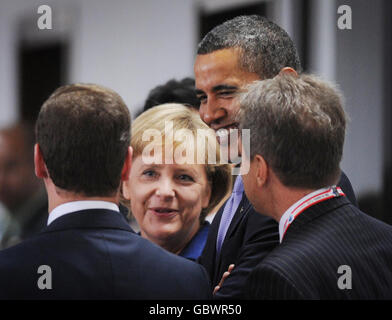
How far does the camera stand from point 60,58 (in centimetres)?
342

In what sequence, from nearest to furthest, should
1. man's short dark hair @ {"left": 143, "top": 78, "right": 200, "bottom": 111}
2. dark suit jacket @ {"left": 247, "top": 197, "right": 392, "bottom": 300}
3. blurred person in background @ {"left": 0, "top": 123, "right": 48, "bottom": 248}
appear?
dark suit jacket @ {"left": 247, "top": 197, "right": 392, "bottom": 300}
man's short dark hair @ {"left": 143, "top": 78, "right": 200, "bottom": 111}
blurred person in background @ {"left": 0, "top": 123, "right": 48, "bottom": 248}

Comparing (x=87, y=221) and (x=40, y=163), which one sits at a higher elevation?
(x=40, y=163)

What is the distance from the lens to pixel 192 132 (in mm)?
2383

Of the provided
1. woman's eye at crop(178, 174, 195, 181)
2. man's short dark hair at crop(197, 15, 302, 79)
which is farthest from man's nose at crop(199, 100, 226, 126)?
woman's eye at crop(178, 174, 195, 181)

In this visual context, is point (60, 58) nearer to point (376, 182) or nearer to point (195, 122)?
point (195, 122)

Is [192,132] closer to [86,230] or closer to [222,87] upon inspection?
[222,87]

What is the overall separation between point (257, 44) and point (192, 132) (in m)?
0.45

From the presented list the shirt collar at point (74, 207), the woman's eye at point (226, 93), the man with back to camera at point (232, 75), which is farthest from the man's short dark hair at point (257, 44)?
the shirt collar at point (74, 207)

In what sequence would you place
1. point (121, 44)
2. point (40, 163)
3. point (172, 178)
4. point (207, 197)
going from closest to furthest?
point (40, 163) < point (172, 178) < point (207, 197) < point (121, 44)

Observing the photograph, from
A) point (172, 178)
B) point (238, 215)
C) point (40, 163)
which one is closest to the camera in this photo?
point (40, 163)

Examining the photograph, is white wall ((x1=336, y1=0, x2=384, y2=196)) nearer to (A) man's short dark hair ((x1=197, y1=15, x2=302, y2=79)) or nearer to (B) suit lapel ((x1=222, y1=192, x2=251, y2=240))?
(A) man's short dark hair ((x1=197, y1=15, x2=302, y2=79))

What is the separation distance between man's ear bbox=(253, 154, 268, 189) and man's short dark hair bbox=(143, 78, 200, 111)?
1.25m

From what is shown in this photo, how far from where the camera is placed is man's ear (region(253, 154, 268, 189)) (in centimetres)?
168
